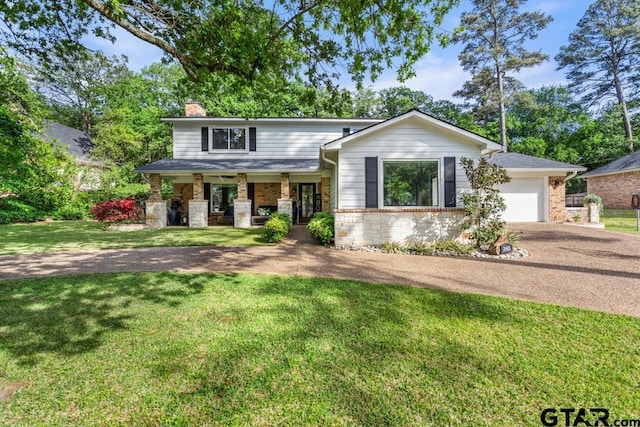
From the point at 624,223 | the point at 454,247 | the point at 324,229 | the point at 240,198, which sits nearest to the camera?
the point at 454,247

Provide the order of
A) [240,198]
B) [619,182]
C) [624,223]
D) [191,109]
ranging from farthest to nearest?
1. [619,182]
2. [191,109]
3. [240,198]
4. [624,223]

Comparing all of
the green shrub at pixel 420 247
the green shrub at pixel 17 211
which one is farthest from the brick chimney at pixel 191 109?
the green shrub at pixel 420 247

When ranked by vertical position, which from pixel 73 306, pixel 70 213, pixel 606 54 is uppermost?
pixel 606 54

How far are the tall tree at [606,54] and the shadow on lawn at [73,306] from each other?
33.0m

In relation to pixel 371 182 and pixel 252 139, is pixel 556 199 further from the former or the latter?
pixel 252 139

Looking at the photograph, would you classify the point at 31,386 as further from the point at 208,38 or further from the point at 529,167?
the point at 529,167

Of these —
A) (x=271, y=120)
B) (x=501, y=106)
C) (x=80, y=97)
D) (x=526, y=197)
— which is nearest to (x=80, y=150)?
(x=80, y=97)

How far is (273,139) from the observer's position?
16719 millimetres

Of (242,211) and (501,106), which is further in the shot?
(501,106)

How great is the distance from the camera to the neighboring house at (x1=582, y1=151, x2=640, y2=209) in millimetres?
18141

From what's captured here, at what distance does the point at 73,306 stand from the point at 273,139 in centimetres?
1370

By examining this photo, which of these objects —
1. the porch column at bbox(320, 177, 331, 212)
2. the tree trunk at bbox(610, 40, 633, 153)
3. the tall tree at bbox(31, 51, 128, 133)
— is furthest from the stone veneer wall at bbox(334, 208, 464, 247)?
the tall tree at bbox(31, 51, 128, 133)

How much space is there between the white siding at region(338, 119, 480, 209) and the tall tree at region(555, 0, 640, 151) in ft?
80.4

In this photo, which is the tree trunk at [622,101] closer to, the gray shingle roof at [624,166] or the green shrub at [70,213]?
the gray shingle roof at [624,166]
